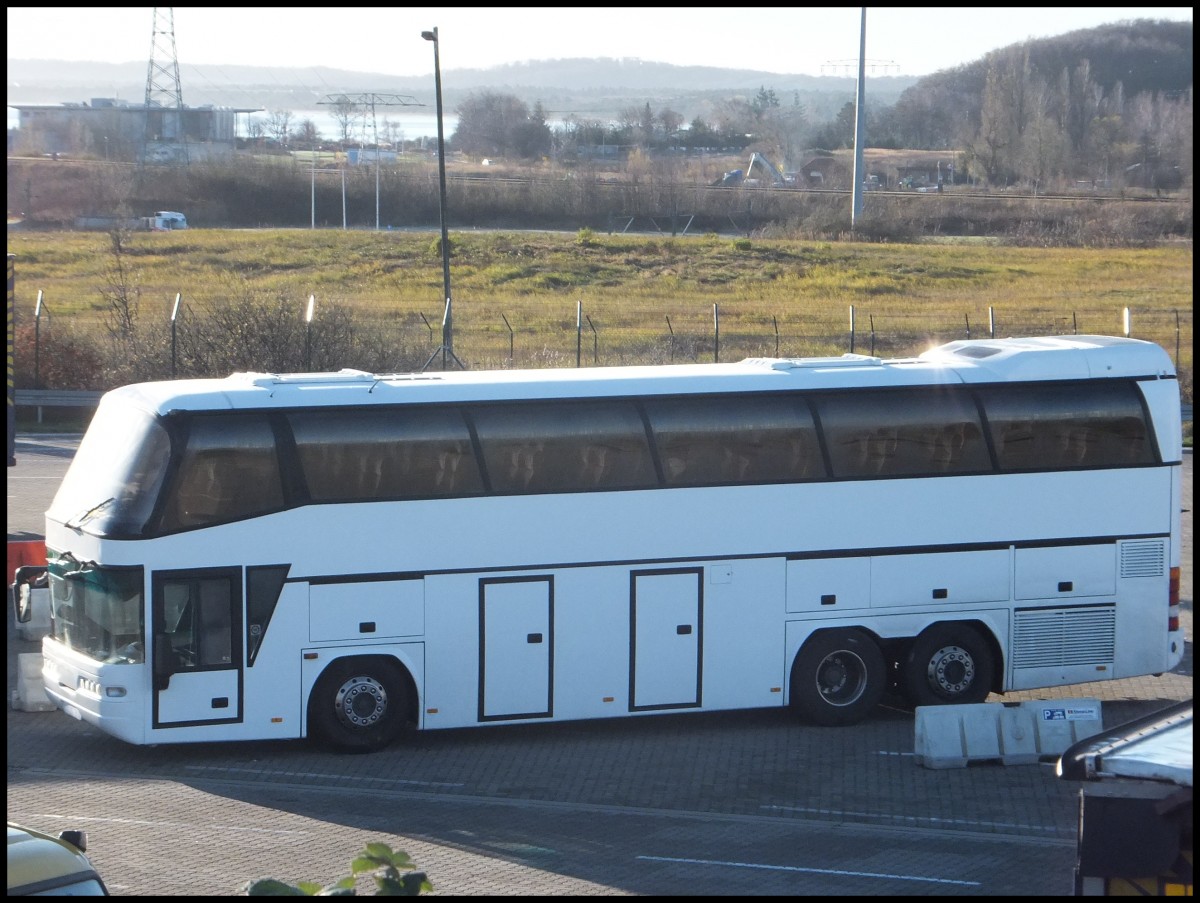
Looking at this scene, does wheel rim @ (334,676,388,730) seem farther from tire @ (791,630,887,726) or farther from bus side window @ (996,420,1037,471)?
bus side window @ (996,420,1037,471)

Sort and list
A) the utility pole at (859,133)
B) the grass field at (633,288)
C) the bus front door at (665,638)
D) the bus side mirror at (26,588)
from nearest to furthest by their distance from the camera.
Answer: the bus front door at (665,638) < the bus side mirror at (26,588) < the grass field at (633,288) < the utility pole at (859,133)

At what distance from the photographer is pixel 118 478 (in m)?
12.7

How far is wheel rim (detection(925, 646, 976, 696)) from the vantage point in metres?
14.7

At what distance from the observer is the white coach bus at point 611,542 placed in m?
12.8

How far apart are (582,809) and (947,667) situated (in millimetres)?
4515

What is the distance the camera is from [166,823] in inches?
443

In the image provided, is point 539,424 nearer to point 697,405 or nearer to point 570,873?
point 697,405

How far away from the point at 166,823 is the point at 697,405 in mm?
5860

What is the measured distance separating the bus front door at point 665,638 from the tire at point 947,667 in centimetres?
216

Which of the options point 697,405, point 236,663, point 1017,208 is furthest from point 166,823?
point 1017,208

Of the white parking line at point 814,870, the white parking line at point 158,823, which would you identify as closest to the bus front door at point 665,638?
the white parking line at point 814,870

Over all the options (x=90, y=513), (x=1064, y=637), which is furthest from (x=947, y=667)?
(x=90, y=513)

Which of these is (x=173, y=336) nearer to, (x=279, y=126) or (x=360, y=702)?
(x=360, y=702)

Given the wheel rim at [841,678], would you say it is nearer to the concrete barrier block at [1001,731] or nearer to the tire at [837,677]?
the tire at [837,677]
